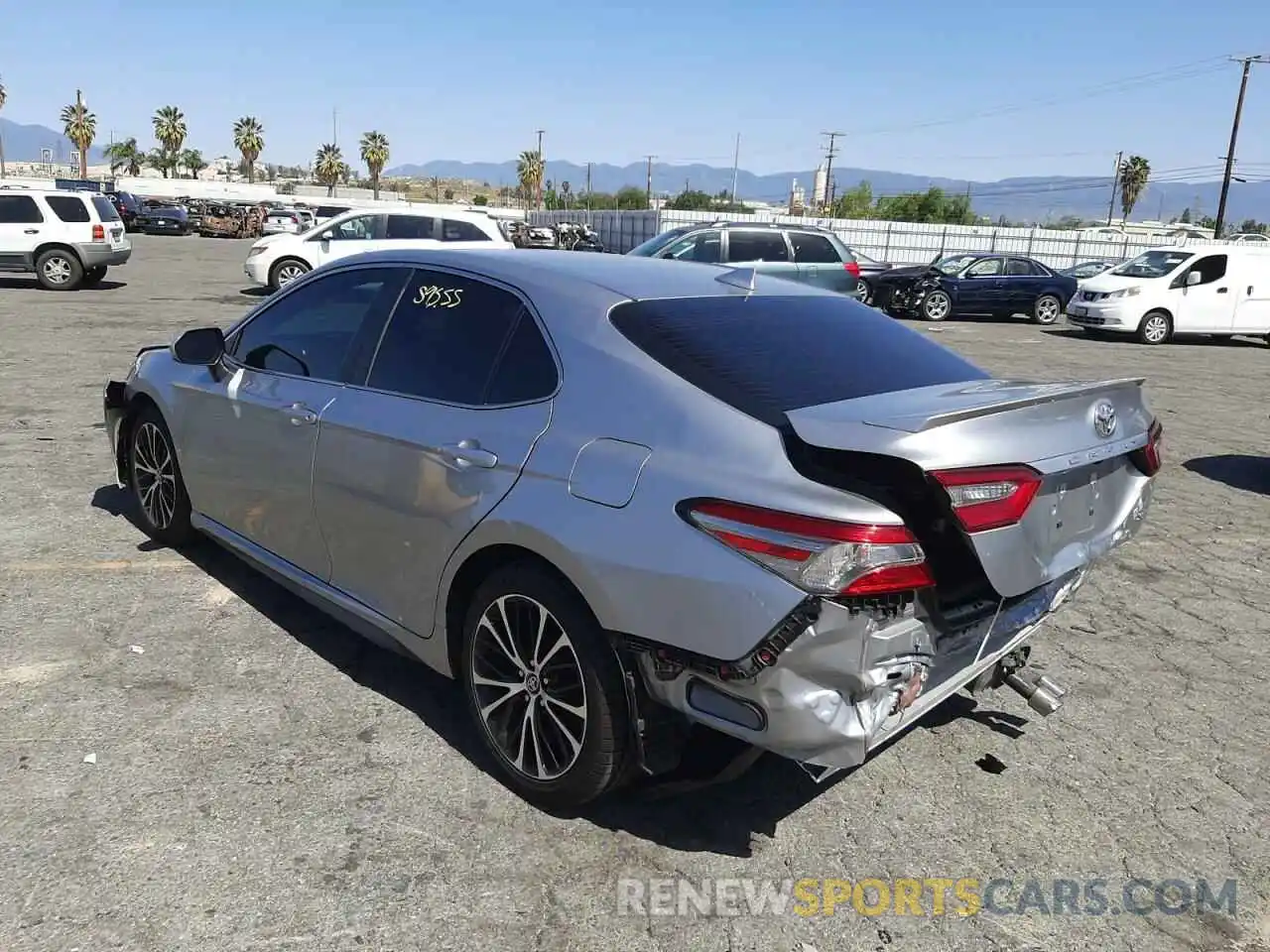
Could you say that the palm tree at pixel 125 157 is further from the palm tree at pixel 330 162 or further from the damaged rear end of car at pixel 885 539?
the damaged rear end of car at pixel 885 539

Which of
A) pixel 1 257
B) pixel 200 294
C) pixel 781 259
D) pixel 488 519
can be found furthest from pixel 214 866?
pixel 1 257

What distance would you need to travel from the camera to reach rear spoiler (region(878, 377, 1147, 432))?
2.41m

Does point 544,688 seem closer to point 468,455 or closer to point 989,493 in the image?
point 468,455

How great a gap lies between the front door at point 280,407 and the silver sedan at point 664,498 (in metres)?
0.02

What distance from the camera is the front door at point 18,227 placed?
727 inches

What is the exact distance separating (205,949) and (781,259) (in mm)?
15585

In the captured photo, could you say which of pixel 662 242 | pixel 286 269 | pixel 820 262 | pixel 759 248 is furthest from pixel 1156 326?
pixel 286 269

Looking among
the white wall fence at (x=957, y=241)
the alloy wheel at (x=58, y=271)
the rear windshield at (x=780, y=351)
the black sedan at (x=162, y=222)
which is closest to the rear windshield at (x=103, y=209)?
the alloy wheel at (x=58, y=271)

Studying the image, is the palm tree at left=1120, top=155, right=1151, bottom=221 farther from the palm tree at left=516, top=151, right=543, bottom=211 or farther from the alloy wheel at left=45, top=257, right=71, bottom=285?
the alloy wheel at left=45, top=257, right=71, bottom=285

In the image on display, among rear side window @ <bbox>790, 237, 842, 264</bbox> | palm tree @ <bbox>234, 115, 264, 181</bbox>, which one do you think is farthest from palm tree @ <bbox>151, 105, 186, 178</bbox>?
rear side window @ <bbox>790, 237, 842, 264</bbox>

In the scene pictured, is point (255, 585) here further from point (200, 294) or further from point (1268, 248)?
point (1268, 248)

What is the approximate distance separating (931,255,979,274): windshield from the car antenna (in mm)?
19706

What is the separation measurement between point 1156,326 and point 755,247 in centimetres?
841

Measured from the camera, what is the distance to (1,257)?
18.6 m
